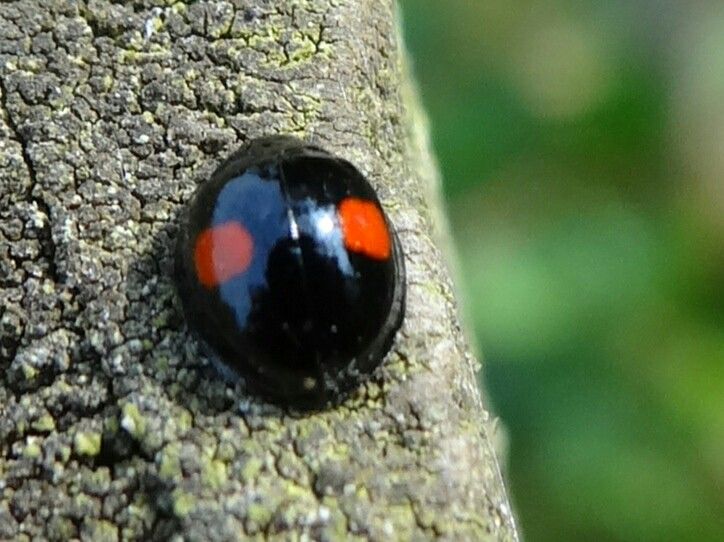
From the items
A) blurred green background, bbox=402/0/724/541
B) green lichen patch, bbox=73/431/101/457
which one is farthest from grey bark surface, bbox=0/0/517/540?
blurred green background, bbox=402/0/724/541

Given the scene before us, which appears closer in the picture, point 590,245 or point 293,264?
point 293,264

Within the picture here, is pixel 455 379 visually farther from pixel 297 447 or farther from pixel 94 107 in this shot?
pixel 94 107

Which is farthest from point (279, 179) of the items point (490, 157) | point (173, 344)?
point (490, 157)

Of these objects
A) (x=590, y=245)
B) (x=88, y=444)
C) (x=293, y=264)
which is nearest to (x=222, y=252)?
(x=293, y=264)

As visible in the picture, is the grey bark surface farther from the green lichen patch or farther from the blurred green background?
the blurred green background

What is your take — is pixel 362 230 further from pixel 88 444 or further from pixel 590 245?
pixel 590 245
